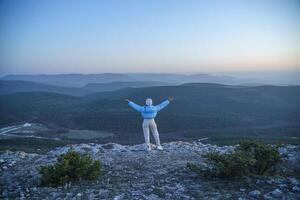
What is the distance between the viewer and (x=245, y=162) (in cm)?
720

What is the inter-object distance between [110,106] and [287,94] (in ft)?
191

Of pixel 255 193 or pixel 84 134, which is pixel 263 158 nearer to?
pixel 255 193

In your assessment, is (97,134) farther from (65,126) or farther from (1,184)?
(1,184)

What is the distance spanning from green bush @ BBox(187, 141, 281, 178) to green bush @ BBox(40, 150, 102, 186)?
2.63 m

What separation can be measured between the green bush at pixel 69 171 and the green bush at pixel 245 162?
2.63 metres

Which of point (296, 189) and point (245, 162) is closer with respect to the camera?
point (296, 189)

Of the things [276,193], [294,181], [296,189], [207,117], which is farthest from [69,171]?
[207,117]

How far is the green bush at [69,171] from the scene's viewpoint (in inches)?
294

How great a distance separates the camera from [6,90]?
195 m

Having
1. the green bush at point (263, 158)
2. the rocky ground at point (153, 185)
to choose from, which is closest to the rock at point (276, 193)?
the rocky ground at point (153, 185)

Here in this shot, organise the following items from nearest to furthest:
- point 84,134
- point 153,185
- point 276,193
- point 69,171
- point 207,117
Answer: point 276,193 → point 153,185 → point 69,171 → point 84,134 → point 207,117

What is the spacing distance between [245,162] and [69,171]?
4461 mm

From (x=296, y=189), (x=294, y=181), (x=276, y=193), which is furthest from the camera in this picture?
(x=294, y=181)

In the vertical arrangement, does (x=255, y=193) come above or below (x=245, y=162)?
below
